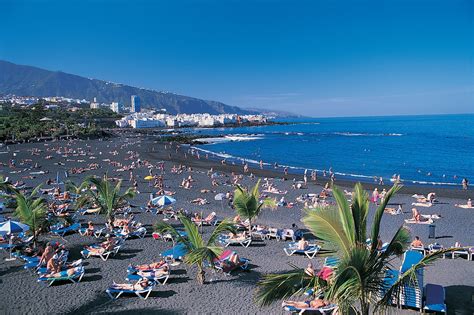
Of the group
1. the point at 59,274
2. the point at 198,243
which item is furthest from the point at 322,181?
the point at 59,274

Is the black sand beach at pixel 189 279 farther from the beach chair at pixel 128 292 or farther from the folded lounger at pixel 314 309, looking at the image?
the folded lounger at pixel 314 309

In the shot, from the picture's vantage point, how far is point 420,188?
25281 millimetres

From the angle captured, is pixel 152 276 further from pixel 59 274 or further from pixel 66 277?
pixel 59 274

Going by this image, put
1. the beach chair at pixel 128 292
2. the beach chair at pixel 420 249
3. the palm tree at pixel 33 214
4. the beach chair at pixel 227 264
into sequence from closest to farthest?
the beach chair at pixel 128 292
the beach chair at pixel 227 264
the palm tree at pixel 33 214
the beach chair at pixel 420 249

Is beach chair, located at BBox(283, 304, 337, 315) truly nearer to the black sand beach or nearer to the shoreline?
the black sand beach

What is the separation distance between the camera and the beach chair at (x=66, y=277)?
8.98m

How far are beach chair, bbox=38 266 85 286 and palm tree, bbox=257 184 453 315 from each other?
6.55 metres

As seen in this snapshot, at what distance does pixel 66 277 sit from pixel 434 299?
8472mm

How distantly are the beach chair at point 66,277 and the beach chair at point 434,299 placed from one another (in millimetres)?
8066

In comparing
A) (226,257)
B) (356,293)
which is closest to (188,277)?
(226,257)

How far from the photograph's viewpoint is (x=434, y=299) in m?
7.43

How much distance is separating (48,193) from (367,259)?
2163cm

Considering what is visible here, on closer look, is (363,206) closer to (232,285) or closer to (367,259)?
(367,259)

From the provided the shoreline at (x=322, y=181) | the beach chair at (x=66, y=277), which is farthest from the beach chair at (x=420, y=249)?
the shoreline at (x=322, y=181)
